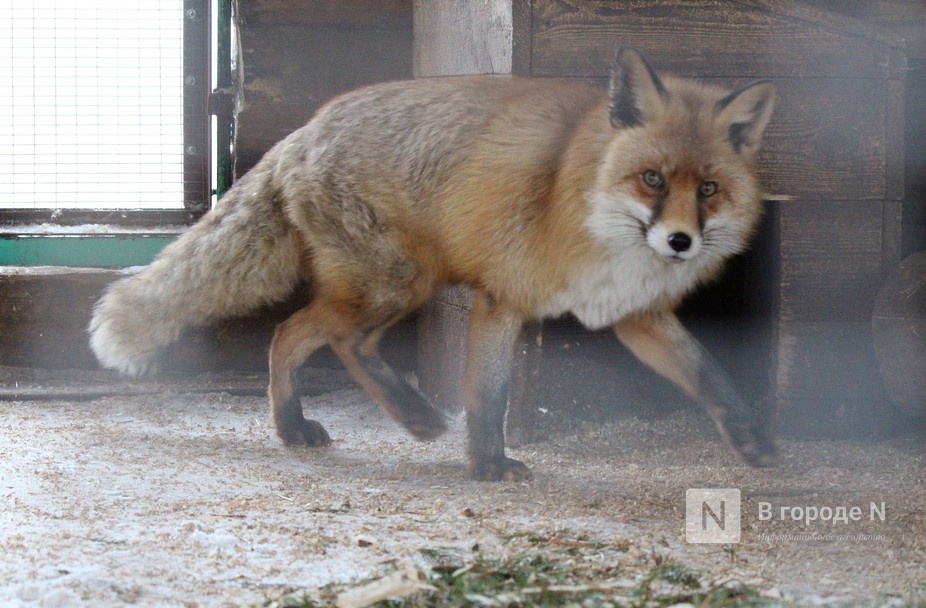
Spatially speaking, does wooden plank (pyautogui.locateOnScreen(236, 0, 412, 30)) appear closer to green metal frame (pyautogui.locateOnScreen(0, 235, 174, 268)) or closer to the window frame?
the window frame

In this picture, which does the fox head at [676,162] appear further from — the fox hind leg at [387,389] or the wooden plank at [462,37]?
the fox hind leg at [387,389]

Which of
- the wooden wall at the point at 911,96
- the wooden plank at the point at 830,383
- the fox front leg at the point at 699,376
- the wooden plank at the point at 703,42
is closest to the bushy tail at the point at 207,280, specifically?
the wooden plank at the point at 703,42

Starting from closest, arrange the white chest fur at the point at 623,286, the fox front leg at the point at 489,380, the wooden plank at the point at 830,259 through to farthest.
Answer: the white chest fur at the point at 623,286 → the fox front leg at the point at 489,380 → the wooden plank at the point at 830,259

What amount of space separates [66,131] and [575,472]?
2447mm

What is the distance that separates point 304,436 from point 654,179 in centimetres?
135

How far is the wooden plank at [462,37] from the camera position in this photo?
3.04 m

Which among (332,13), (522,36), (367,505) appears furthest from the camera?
(332,13)

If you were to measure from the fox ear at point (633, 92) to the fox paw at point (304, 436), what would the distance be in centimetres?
132

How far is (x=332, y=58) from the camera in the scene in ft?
12.8

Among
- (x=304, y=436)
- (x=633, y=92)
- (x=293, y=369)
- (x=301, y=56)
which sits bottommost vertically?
(x=304, y=436)

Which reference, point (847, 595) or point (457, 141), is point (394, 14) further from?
point (847, 595)


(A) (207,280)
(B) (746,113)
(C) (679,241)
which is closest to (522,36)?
(B) (746,113)

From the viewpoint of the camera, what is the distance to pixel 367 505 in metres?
2.43

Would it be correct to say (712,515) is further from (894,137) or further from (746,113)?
(894,137)
